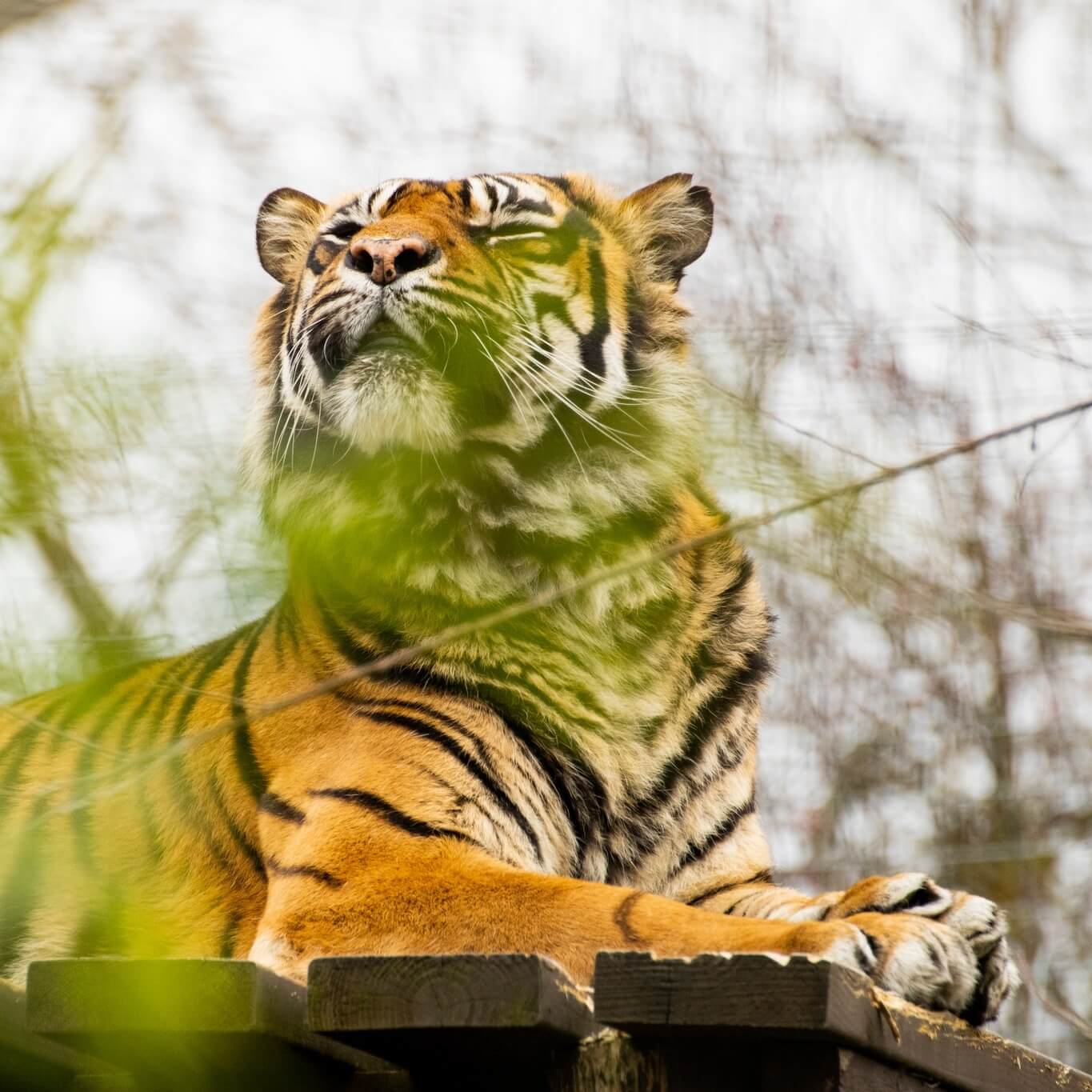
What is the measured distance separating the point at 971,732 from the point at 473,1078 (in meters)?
4.27

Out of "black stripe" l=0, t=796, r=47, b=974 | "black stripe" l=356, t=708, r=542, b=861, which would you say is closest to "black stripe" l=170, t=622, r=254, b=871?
"black stripe" l=356, t=708, r=542, b=861

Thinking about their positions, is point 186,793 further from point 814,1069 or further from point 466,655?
point 814,1069

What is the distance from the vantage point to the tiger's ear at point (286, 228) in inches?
126

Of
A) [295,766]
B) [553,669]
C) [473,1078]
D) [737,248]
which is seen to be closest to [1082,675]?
[737,248]

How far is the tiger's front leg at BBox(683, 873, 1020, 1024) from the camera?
5.95ft

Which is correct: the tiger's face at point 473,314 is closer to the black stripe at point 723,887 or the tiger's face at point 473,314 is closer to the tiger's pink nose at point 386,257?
the tiger's pink nose at point 386,257

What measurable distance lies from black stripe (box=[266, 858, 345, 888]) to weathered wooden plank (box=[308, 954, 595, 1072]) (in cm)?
84

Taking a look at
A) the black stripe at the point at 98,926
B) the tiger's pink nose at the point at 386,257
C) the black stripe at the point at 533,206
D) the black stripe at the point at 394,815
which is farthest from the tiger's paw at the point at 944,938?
the black stripe at the point at 533,206

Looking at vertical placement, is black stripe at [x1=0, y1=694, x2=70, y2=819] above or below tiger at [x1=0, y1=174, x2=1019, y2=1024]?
below

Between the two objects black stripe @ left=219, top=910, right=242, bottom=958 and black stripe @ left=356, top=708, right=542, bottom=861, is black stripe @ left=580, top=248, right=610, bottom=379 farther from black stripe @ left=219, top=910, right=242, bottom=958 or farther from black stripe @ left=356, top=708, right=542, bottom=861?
black stripe @ left=219, top=910, right=242, bottom=958

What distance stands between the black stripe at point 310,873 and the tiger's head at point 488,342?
0.58 m

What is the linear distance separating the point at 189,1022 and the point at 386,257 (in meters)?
1.57

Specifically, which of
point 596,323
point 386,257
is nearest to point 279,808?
point 386,257

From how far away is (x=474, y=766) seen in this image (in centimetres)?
254
